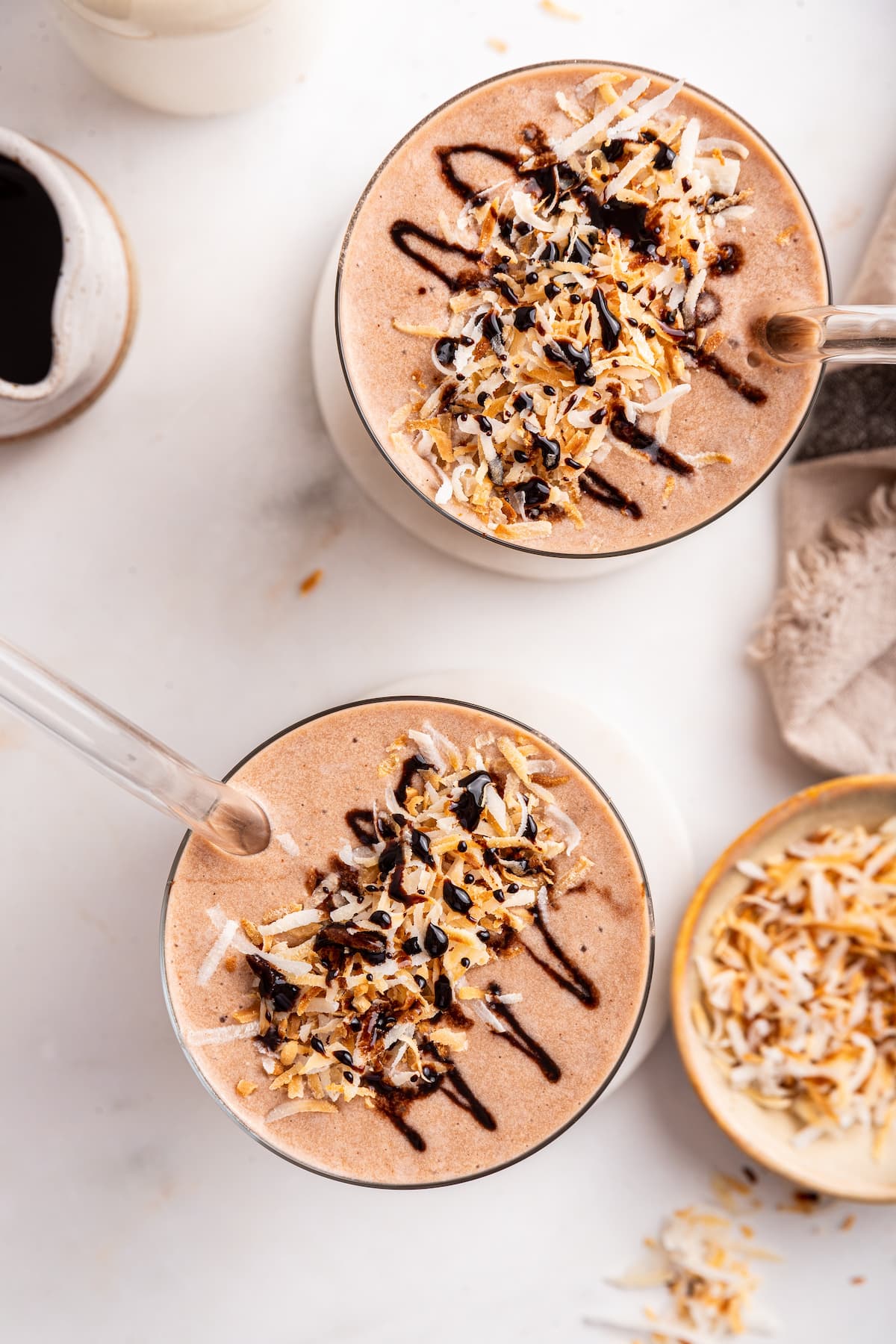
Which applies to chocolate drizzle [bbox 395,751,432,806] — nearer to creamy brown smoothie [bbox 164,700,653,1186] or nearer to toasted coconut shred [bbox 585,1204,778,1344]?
creamy brown smoothie [bbox 164,700,653,1186]

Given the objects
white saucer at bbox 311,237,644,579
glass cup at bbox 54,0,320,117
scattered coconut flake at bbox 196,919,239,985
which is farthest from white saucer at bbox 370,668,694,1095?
glass cup at bbox 54,0,320,117

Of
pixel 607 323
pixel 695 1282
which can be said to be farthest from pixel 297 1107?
pixel 607 323

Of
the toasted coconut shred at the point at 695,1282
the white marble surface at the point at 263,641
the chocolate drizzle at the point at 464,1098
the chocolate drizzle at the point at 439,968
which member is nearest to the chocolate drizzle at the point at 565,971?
the chocolate drizzle at the point at 439,968

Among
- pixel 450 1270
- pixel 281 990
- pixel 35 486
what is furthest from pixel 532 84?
pixel 450 1270

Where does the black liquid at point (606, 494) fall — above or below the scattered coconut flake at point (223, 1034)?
above

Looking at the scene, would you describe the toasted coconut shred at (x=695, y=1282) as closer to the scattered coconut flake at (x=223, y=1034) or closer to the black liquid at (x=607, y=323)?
the scattered coconut flake at (x=223, y=1034)

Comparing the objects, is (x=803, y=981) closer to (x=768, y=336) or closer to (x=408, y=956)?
(x=408, y=956)

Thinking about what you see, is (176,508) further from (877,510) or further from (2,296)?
(877,510)
